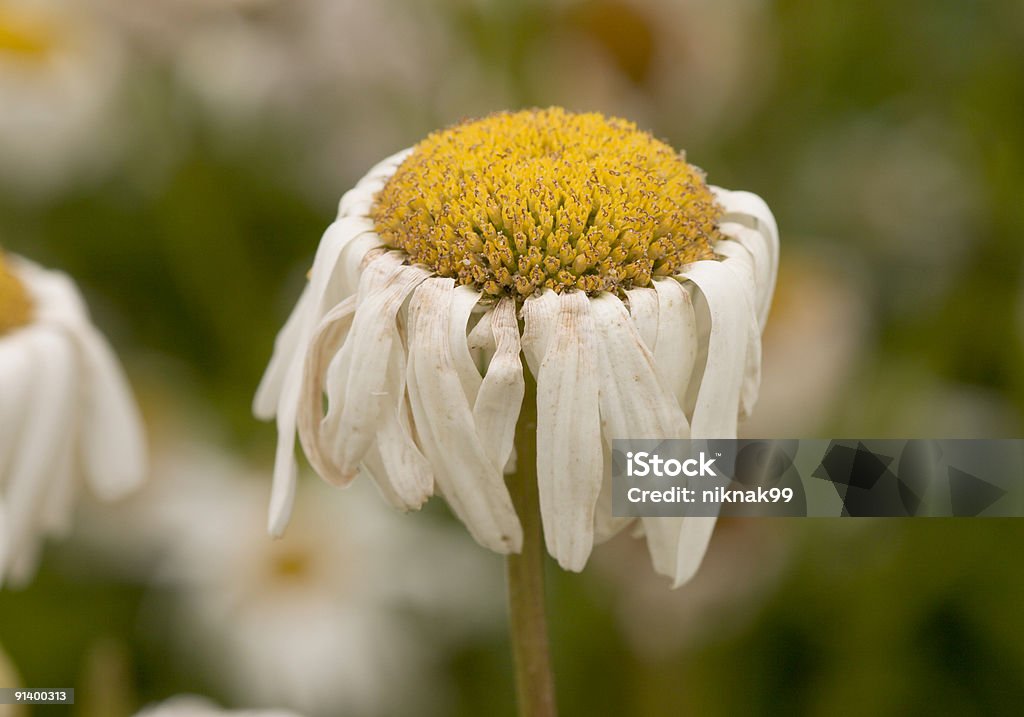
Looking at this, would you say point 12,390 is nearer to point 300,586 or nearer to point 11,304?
point 11,304

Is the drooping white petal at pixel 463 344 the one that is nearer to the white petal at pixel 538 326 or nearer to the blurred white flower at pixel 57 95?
the white petal at pixel 538 326

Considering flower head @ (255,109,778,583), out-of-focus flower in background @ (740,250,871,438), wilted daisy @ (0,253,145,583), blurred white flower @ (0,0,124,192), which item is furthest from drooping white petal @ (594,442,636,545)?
blurred white flower @ (0,0,124,192)

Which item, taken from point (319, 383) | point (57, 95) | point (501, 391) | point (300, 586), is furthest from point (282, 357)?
point (57, 95)

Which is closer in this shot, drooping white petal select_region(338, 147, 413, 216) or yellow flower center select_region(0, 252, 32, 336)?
drooping white petal select_region(338, 147, 413, 216)

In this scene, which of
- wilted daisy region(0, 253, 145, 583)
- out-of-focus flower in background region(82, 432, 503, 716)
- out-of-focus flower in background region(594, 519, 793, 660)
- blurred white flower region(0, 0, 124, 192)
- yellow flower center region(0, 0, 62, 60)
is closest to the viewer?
wilted daisy region(0, 253, 145, 583)

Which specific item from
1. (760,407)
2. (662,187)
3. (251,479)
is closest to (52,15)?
(251,479)

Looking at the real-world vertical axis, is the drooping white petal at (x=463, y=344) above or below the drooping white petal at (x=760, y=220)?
below

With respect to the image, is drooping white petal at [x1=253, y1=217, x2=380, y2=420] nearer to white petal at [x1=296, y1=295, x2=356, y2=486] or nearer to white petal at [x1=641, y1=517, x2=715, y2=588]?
white petal at [x1=296, y1=295, x2=356, y2=486]

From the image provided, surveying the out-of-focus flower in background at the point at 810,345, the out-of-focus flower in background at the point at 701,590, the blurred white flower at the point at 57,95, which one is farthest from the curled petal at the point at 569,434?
the blurred white flower at the point at 57,95
